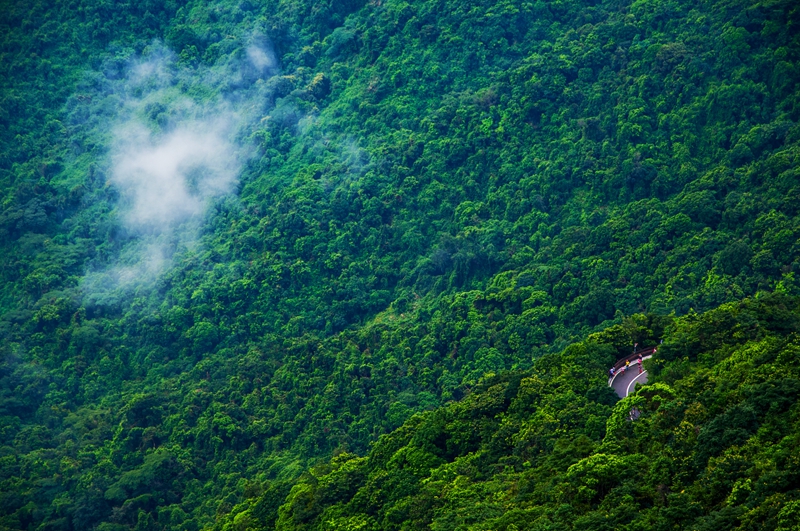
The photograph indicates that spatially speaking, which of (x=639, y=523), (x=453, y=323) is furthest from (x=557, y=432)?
(x=453, y=323)

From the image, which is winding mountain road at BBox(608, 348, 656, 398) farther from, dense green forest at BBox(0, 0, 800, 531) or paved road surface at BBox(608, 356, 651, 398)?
dense green forest at BBox(0, 0, 800, 531)

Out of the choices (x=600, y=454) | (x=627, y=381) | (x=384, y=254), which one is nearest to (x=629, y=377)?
(x=627, y=381)

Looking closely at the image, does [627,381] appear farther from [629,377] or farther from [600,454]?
[600,454]

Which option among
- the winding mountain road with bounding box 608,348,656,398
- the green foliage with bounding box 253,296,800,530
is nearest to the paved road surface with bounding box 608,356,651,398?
the winding mountain road with bounding box 608,348,656,398

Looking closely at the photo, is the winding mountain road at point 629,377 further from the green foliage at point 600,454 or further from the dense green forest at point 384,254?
the green foliage at point 600,454

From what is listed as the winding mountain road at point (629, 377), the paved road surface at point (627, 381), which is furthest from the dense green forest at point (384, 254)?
the paved road surface at point (627, 381)

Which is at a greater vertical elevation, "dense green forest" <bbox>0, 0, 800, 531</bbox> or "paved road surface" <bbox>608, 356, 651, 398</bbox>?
"dense green forest" <bbox>0, 0, 800, 531</bbox>

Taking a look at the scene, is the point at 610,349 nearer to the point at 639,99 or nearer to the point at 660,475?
the point at 660,475
